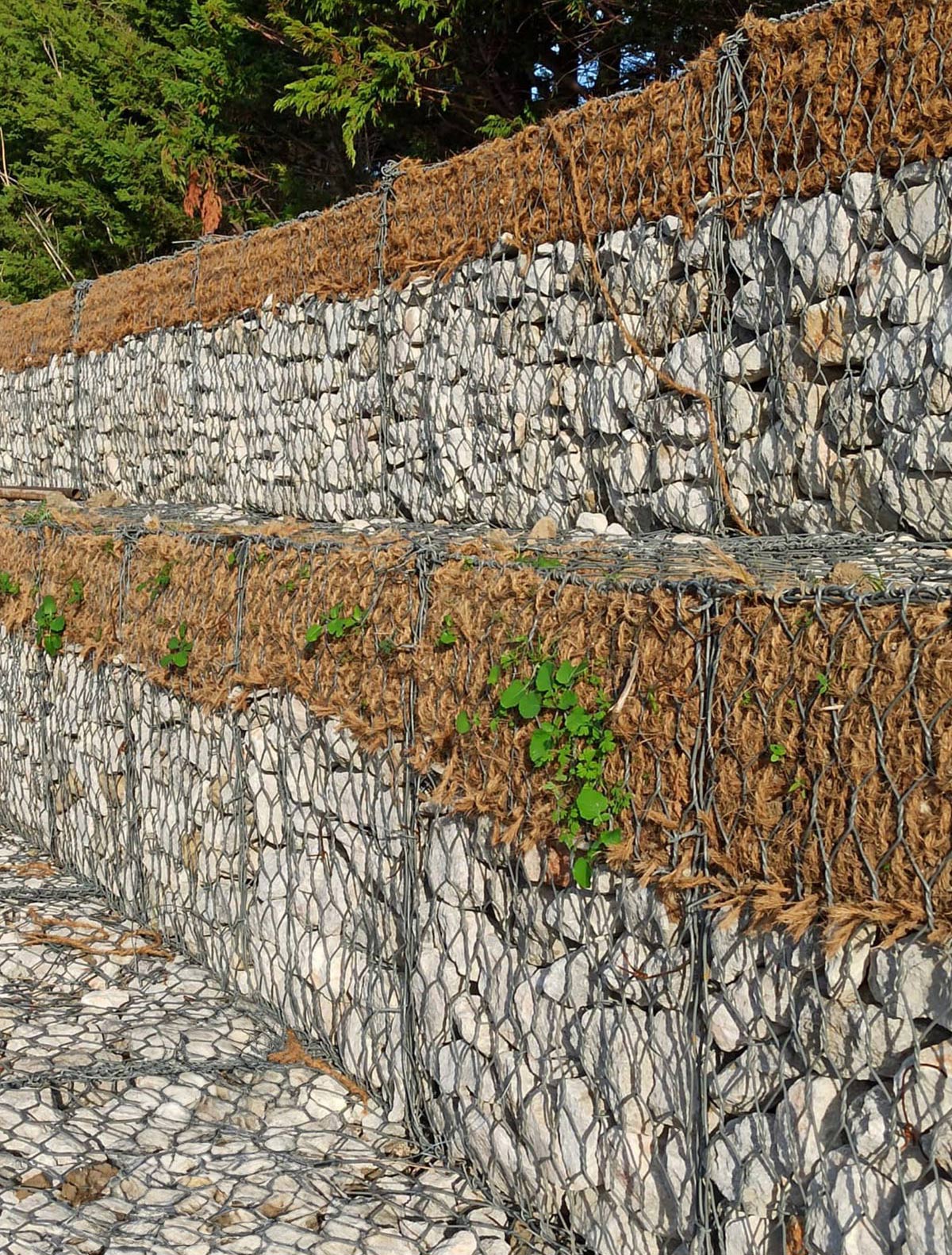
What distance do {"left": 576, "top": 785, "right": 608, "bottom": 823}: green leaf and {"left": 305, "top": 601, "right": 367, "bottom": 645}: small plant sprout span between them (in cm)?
109

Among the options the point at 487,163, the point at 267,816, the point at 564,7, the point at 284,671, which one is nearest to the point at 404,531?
the point at 284,671

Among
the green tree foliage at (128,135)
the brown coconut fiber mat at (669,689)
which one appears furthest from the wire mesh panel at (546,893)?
the green tree foliage at (128,135)

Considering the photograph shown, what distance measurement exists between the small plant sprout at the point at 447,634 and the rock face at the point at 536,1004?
45cm

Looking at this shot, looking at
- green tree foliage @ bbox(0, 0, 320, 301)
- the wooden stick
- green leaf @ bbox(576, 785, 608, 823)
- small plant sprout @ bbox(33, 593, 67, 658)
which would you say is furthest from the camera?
green tree foliage @ bbox(0, 0, 320, 301)

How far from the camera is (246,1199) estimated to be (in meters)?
2.98

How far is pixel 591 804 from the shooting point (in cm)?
260

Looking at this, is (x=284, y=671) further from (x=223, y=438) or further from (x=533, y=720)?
(x=223, y=438)

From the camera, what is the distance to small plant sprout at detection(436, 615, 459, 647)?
308 cm

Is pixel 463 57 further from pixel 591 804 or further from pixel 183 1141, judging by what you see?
pixel 183 1141

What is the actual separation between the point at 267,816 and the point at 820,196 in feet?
8.54

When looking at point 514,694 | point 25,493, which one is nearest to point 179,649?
point 514,694

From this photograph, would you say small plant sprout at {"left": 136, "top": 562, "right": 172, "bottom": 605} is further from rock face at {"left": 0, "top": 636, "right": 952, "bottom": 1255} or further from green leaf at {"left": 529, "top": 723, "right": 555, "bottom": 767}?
green leaf at {"left": 529, "top": 723, "right": 555, "bottom": 767}

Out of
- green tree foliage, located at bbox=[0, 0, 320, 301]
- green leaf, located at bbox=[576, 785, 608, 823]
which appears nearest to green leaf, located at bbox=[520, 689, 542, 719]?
green leaf, located at bbox=[576, 785, 608, 823]

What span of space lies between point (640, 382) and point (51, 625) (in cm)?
291
